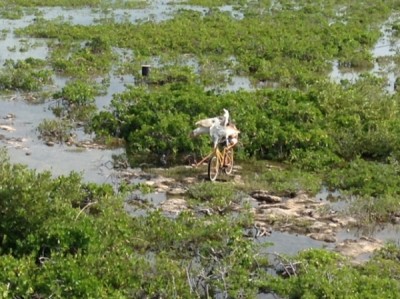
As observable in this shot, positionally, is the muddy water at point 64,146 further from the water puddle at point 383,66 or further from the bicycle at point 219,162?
the bicycle at point 219,162

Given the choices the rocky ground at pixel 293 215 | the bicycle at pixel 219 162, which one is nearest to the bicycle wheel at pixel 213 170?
the bicycle at pixel 219 162

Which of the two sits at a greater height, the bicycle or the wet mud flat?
the bicycle

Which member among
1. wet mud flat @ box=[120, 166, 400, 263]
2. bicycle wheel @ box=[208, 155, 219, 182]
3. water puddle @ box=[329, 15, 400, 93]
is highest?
bicycle wheel @ box=[208, 155, 219, 182]

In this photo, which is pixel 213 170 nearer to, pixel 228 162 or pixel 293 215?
pixel 228 162

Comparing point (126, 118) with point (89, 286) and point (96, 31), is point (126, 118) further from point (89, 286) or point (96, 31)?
point (96, 31)

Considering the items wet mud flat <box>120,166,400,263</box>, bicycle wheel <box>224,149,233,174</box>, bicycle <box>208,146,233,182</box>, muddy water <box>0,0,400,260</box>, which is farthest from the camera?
bicycle wheel <box>224,149,233,174</box>

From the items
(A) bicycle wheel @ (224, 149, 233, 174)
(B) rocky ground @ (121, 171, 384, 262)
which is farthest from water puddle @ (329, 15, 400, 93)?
(B) rocky ground @ (121, 171, 384, 262)

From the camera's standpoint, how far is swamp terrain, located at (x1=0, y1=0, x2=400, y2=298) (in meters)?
10.8

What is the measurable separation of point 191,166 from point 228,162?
980mm

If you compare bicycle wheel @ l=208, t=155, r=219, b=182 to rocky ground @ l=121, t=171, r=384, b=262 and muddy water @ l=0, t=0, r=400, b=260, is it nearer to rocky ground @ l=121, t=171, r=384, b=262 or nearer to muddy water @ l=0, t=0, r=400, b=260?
rocky ground @ l=121, t=171, r=384, b=262

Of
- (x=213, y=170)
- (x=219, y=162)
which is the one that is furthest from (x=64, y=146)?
(x=219, y=162)

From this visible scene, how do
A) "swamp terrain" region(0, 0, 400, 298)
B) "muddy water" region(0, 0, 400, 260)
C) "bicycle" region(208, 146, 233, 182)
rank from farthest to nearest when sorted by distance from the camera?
"bicycle" region(208, 146, 233, 182) < "muddy water" region(0, 0, 400, 260) < "swamp terrain" region(0, 0, 400, 298)

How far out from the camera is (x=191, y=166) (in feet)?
54.3

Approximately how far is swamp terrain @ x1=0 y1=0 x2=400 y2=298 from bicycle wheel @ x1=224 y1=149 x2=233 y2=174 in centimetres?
17
